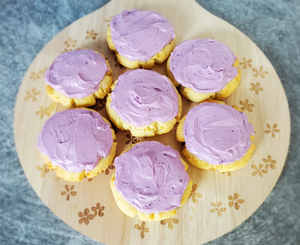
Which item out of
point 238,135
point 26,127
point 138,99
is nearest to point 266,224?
point 238,135

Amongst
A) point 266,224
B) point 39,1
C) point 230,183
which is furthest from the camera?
point 39,1

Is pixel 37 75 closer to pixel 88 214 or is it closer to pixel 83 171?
pixel 83 171

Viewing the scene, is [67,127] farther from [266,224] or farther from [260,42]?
[260,42]

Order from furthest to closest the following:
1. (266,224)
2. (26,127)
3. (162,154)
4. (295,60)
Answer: (295,60)
(266,224)
(26,127)
(162,154)

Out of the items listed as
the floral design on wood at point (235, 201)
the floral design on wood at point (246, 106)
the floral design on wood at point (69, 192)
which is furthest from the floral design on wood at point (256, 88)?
the floral design on wood at point (69, 192)

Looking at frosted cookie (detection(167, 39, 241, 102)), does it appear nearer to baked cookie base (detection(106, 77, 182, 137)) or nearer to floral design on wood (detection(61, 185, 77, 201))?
baked cookie base (detection(106, 77, 182, 137))

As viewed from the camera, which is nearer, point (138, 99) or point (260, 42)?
point (138, 99)

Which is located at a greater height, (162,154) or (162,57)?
(162,57)
